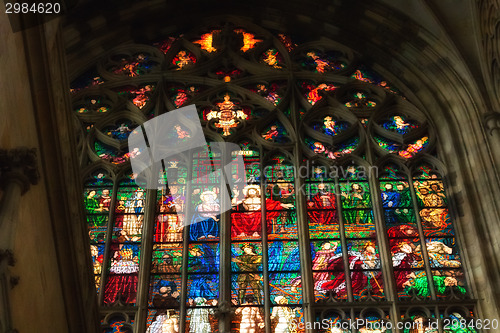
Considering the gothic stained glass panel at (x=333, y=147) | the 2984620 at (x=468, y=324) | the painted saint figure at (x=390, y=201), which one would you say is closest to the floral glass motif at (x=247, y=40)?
the gothic stained glass panel at (x=333, y=147)

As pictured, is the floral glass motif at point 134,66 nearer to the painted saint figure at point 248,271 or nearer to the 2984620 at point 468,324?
the painted saint figure at point 248,271

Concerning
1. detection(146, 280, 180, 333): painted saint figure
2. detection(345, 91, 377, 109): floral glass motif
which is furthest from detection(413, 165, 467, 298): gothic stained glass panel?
detection(146, 280, 180, 333): painted saint figure

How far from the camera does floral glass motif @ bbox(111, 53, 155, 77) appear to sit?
42.8 ft

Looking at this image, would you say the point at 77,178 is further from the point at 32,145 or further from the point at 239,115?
the point at 239,115

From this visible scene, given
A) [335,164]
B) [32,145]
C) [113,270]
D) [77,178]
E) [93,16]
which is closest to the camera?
[32,145]

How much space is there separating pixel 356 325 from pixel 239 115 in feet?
14.0

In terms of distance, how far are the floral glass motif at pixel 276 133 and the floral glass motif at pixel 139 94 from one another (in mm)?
2048

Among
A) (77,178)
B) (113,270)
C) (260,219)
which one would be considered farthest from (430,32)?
(77,178)

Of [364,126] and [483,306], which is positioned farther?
[364,126]

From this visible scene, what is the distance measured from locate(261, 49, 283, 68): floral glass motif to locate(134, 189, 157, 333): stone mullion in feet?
12.0

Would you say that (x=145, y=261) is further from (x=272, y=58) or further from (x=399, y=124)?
(x=272, y=58)

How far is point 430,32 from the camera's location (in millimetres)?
12195

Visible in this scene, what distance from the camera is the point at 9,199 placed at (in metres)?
5.58

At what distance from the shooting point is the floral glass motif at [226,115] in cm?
1190
